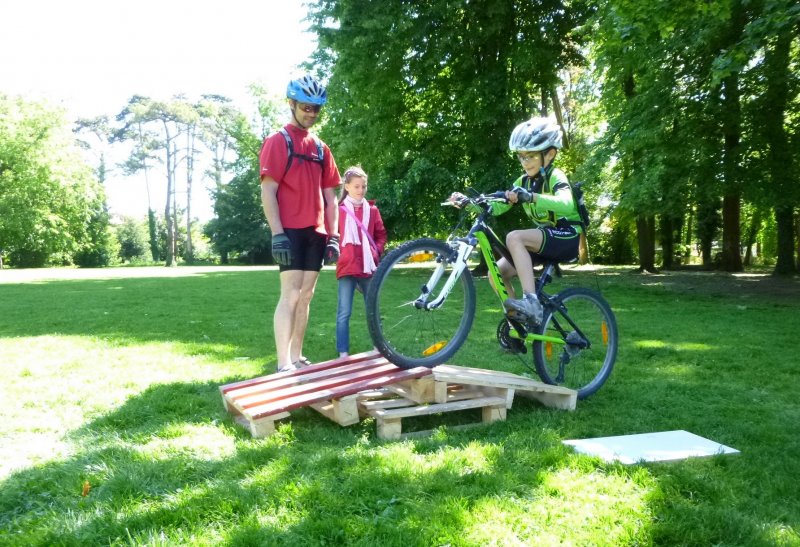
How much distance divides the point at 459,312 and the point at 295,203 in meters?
1.67

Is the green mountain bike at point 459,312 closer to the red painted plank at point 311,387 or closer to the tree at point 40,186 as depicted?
the red painted plank at point 311,387

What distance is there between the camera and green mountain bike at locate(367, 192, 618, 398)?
434cm

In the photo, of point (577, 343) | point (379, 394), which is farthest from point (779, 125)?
point (379, 394)

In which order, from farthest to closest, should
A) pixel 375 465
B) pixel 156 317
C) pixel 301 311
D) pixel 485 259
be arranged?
pixel 156 317 → pixel 301 311 → pixel 485 259 → pixel 375 465

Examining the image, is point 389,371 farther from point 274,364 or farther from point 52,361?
point 52,361

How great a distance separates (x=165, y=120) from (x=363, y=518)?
50.9m

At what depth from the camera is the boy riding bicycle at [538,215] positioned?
4527 mm

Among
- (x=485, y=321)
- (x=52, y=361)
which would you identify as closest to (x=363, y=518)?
(x=52, y=361)

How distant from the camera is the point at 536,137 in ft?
15.5

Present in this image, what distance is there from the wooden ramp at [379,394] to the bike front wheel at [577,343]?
0.37 meters

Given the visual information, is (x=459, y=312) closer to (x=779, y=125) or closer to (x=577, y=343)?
(x=577, y=343)

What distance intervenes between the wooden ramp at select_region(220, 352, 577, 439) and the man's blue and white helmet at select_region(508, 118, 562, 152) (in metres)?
1.82

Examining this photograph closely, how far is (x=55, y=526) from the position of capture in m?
2.63

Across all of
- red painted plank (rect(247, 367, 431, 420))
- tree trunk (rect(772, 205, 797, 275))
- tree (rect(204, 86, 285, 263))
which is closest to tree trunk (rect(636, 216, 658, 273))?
tree trunk (rect(772, 205, 797, 275))
